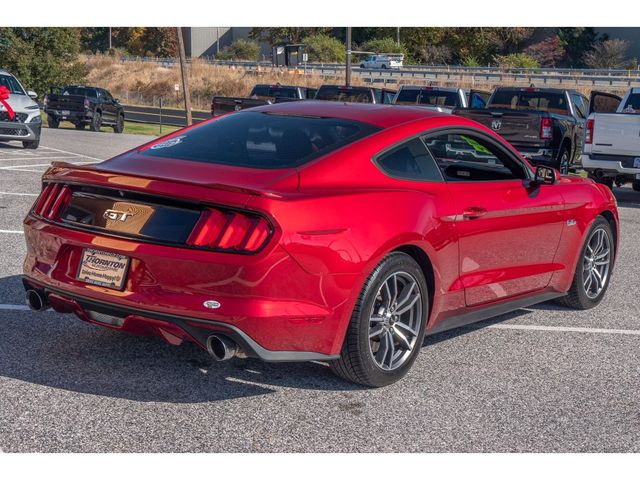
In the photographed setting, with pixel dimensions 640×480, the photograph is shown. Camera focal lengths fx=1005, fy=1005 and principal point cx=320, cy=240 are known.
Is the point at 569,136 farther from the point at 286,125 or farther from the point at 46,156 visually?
the point at 286,125

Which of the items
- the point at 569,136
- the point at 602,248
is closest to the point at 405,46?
the point at 569,136

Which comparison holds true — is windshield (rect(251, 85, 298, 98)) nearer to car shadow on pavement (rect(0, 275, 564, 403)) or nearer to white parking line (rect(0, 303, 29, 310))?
white parking line (rect(0, 303, 29, 310))

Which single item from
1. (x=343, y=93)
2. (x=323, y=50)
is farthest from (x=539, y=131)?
(x=323, y=50)

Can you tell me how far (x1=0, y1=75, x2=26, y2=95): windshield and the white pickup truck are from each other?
1284 centimetres

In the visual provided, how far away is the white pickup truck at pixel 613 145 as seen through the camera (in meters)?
15.9

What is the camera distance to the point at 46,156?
68.2 ft

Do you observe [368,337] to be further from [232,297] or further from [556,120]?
[556,120]

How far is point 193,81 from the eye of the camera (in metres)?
74.1

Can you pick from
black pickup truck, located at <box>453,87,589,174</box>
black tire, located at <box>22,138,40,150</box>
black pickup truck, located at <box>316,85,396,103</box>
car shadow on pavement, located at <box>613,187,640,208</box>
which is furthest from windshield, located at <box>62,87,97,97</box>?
car shadow on pavement, located at <box>613,187,640,208</box>

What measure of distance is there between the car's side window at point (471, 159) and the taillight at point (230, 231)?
5.48 ft

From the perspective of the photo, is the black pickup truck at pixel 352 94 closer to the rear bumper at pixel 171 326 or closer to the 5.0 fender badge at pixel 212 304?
the rear bumper at pixel 171 326

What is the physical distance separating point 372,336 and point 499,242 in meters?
1.37

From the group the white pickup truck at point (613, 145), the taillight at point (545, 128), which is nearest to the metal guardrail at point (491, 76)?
the taillight at point (545, 128)

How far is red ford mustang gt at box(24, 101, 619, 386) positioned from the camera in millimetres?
4855
